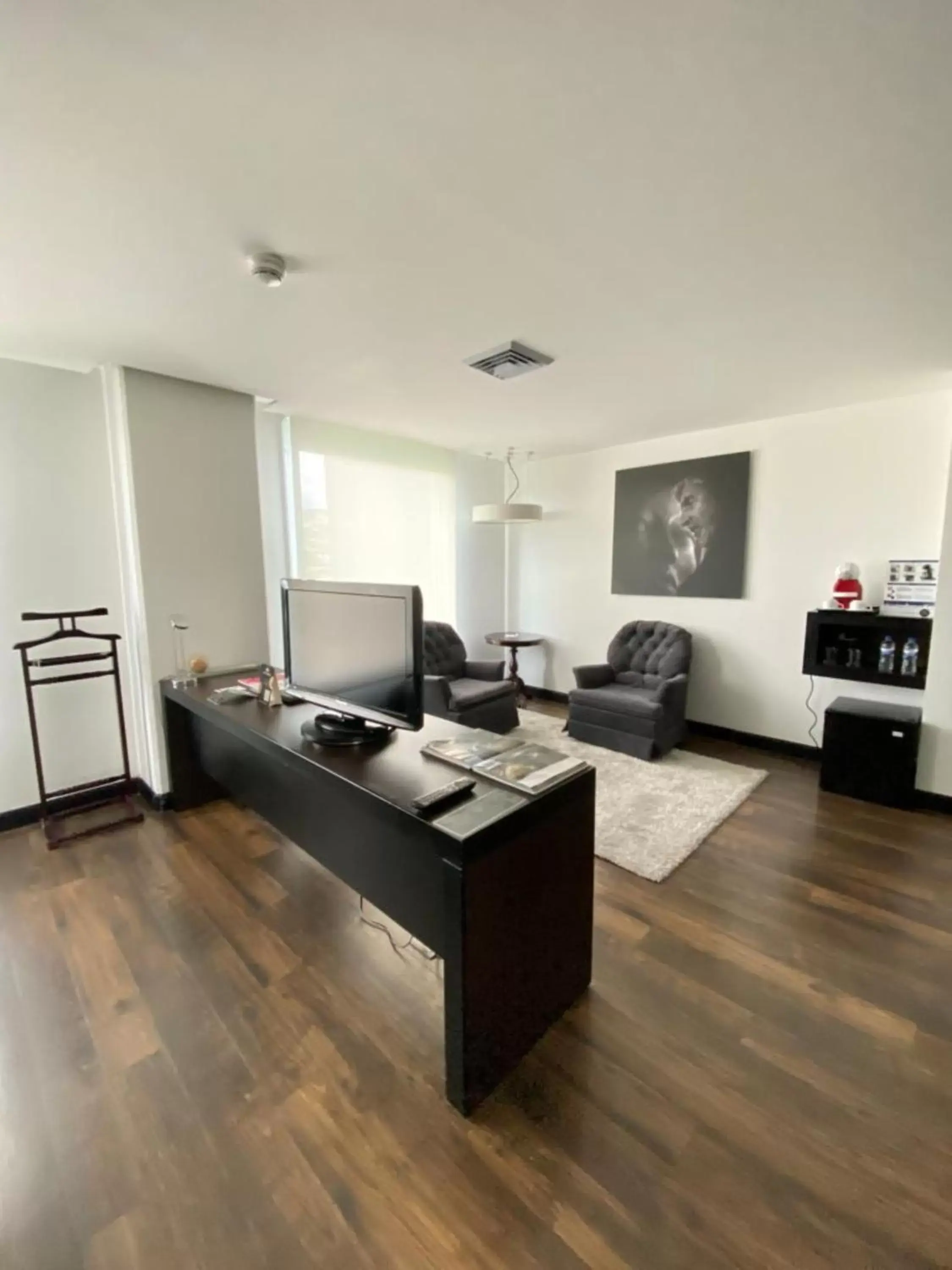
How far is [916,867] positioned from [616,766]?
5.32ft

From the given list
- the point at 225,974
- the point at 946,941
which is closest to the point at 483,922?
the point at 225,974

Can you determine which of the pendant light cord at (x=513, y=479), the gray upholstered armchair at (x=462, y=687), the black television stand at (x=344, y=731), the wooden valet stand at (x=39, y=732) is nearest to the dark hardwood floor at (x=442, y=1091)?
the wooden valet stand at (x=39, y=732)

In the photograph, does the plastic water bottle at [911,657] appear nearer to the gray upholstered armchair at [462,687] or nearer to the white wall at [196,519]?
the gray upholstered armchair at [462,687]

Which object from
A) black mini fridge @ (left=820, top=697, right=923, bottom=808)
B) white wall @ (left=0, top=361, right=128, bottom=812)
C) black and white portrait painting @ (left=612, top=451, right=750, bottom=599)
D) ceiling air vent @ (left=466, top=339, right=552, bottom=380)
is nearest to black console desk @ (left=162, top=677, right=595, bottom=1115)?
white wall @ (left=0, top=361, right=128, bottom=812)

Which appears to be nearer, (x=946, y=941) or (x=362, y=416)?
(x=946, y=941)

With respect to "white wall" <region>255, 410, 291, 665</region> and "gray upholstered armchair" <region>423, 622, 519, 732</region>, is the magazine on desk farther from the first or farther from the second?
"white wall" <region>255, 410, 291, 665</region>

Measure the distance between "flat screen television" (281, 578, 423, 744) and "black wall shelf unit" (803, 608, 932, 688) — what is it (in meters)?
3.02

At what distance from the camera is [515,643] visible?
16.4 ft

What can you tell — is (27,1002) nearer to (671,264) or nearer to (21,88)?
(21,88)

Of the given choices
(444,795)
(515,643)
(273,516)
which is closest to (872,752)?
(515,643)

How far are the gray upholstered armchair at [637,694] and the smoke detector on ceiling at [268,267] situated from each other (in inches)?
127

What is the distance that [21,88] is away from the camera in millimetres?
1143

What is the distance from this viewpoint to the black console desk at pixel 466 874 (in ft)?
4.44

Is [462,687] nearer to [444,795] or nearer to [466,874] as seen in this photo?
[444,795]
